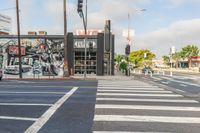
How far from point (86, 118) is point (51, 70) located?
1351 inches

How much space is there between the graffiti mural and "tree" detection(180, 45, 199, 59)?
354ft

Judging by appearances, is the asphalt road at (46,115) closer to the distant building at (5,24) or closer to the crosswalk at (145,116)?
the crosswalk at (145,116)

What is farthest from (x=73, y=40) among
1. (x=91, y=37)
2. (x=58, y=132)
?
(x=58, y=132)

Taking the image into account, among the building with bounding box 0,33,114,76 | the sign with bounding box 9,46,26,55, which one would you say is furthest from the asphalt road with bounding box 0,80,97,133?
the sign with bounding box 9,46,26,55

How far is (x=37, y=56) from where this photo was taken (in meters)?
44.7

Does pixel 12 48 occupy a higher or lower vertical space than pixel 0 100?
higher

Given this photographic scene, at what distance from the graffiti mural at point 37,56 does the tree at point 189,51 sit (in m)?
108

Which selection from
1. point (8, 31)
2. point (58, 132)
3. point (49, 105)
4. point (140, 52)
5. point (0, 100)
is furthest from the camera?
point (140, 52)

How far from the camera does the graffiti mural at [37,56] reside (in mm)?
44375

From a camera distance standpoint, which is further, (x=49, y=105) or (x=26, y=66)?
(x=26, y=66)

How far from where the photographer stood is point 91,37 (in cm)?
4600

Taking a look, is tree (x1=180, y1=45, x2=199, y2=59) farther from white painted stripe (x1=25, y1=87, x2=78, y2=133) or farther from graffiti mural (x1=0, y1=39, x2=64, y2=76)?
white painted stripe (x1=25, y1=87, x2=78, y2=133)

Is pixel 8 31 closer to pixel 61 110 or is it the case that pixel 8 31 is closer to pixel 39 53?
pixel 39 53

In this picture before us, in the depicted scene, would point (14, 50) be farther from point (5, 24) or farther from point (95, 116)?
point (95, 116)
